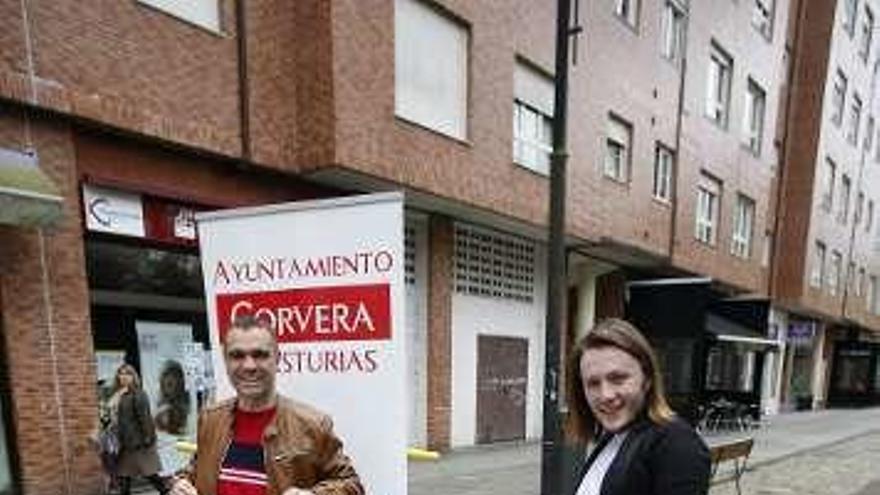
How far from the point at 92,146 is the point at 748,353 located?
957 inches

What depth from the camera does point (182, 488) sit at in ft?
10.4

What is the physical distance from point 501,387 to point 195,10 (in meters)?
9.97

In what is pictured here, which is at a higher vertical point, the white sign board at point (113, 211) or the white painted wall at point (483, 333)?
the white sign board at point (113, 211)

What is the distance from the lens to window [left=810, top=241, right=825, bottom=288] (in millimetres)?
38344

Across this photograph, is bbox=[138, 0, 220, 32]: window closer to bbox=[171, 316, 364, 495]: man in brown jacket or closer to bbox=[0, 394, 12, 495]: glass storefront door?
bbox=[0, 394, 12, 495]: glass storefront door

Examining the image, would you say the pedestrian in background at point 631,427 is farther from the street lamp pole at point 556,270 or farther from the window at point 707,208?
the window at point 707,208

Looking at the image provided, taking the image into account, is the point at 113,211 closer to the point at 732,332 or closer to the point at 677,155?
the point at 677,155

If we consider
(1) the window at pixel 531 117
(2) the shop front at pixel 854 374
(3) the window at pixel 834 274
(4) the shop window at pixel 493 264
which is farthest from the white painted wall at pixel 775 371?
(1) the window at pixel 531 117

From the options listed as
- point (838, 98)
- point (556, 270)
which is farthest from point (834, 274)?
point (556, 270)

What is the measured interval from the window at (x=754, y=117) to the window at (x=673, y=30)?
23.1 ft

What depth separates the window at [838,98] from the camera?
1553 inches

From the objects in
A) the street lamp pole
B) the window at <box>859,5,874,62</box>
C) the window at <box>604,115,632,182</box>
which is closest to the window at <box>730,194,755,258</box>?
the window at <box>604,115,632,182</box>

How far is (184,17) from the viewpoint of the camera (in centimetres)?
1127

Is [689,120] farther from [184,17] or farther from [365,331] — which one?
[365,331]
